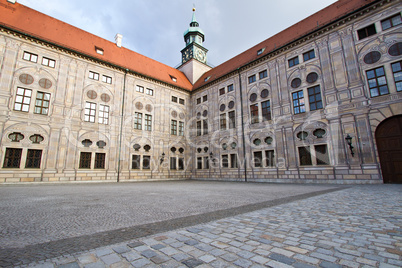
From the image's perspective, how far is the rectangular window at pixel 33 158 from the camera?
57.6 feet

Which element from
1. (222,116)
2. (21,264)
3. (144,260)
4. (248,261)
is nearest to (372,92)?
(222,116)

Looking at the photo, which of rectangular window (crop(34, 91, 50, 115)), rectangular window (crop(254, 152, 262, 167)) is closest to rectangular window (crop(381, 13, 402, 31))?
rectangular window (crop(254, 152, 262, 167))

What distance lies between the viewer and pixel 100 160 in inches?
842

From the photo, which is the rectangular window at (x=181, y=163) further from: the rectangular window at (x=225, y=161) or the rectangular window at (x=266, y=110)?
the rectangular window at (x=266, y=110)

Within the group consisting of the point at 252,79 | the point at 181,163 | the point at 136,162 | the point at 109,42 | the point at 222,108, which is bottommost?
the point at 181,163

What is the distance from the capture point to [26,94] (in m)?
18.2

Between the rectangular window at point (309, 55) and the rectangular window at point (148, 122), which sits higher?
the rectangular window at point (309, 55)

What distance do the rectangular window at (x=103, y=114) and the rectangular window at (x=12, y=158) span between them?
7401 mm

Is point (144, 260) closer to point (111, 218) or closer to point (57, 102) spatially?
point (111, 218)

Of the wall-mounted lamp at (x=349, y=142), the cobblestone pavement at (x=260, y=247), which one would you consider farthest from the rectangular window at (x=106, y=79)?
the wall-mounted lamp at (x=349, y=142)

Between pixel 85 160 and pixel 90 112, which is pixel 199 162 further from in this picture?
pixel 90 112

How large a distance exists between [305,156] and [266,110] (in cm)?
633

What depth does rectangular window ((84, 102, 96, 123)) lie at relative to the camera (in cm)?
2120

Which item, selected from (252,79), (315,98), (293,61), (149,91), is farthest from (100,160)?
(293,61)
